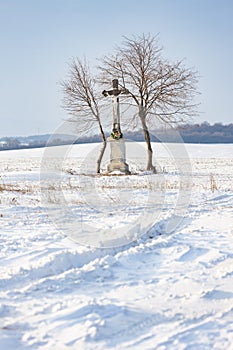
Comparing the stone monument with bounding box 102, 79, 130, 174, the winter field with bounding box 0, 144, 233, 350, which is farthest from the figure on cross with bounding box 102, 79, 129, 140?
the winter field with bounding box 0, 144, 233, 350

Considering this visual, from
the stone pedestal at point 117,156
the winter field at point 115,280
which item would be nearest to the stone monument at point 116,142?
the stone pedestal at point 117,156

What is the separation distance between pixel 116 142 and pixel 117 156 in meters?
1.09

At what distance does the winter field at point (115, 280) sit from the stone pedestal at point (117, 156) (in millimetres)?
12391

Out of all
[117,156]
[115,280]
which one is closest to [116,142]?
[117,156]

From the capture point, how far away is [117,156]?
69.9 ft

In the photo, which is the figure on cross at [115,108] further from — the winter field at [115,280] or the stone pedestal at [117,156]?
the winter field at [115,280]

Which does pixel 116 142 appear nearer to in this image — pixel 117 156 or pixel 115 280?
pixel 117 156

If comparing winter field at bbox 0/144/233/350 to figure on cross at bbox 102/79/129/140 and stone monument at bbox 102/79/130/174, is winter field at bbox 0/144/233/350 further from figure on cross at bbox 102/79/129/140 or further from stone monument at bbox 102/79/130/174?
figure on cross at bbox 102/79/129/140

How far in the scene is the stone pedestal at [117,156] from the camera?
67.4 feet

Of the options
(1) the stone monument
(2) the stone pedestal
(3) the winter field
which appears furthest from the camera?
(2) the stone pedestal

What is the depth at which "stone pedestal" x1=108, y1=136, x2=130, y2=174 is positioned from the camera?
2055cm

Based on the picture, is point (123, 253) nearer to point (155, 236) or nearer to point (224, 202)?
point (155, 236)

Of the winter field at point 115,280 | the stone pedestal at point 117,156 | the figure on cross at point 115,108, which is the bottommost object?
the winter field at point 115,280

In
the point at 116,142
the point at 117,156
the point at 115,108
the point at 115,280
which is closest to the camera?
the point at 115,280
